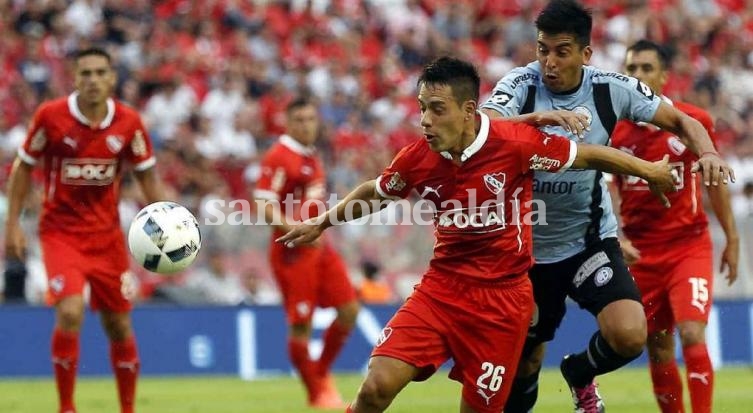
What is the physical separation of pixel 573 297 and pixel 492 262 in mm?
1170

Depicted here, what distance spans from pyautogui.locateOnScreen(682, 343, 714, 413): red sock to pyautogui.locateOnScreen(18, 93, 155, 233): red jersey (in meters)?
4.44

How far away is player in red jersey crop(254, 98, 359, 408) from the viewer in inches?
483

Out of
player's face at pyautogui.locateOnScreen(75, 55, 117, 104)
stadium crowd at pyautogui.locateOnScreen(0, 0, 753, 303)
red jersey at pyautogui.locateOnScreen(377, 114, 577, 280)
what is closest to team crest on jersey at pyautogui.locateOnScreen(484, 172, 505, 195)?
red jersey at pyautogui.locateOnScreen(377, 114, 577, 280)

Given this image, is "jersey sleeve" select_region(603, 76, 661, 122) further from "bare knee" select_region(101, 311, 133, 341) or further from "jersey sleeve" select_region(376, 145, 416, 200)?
"bare knee" select_region(101, 311, 133, 341)

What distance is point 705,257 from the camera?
30.7 ft

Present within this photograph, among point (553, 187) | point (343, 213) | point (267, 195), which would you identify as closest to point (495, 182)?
point (343, 213)

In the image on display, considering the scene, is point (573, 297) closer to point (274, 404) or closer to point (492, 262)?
point (492, 262)

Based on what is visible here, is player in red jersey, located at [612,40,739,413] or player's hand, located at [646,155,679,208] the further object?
player in red jersey, located at [612,40,739,413]

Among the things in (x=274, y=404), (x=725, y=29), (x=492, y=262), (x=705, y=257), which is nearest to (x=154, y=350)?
(x=274, y=404)

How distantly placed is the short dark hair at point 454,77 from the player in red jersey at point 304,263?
518cm

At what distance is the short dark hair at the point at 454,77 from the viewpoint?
7.07 meters

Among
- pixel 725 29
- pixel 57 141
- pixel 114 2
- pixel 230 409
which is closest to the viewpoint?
pixel 57 141

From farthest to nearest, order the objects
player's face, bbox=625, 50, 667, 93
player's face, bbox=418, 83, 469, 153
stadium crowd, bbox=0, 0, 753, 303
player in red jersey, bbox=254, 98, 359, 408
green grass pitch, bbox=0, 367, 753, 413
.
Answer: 1. stadium crowd, bbox=0, 0, 753, 303
2. player in red jersey, bbox=254, 98, 359, 408
3. green grass pitch, bbox=0, 367, 753, 413
4. player's face, bbox=625, 50, 667, 93
5. player's face, bbox=418, 83, 469, 153

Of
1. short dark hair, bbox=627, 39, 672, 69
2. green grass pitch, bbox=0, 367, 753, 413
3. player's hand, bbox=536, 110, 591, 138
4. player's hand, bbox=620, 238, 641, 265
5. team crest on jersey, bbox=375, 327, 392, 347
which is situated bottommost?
green grass pitch, bbox=0, 367, 753, 413
